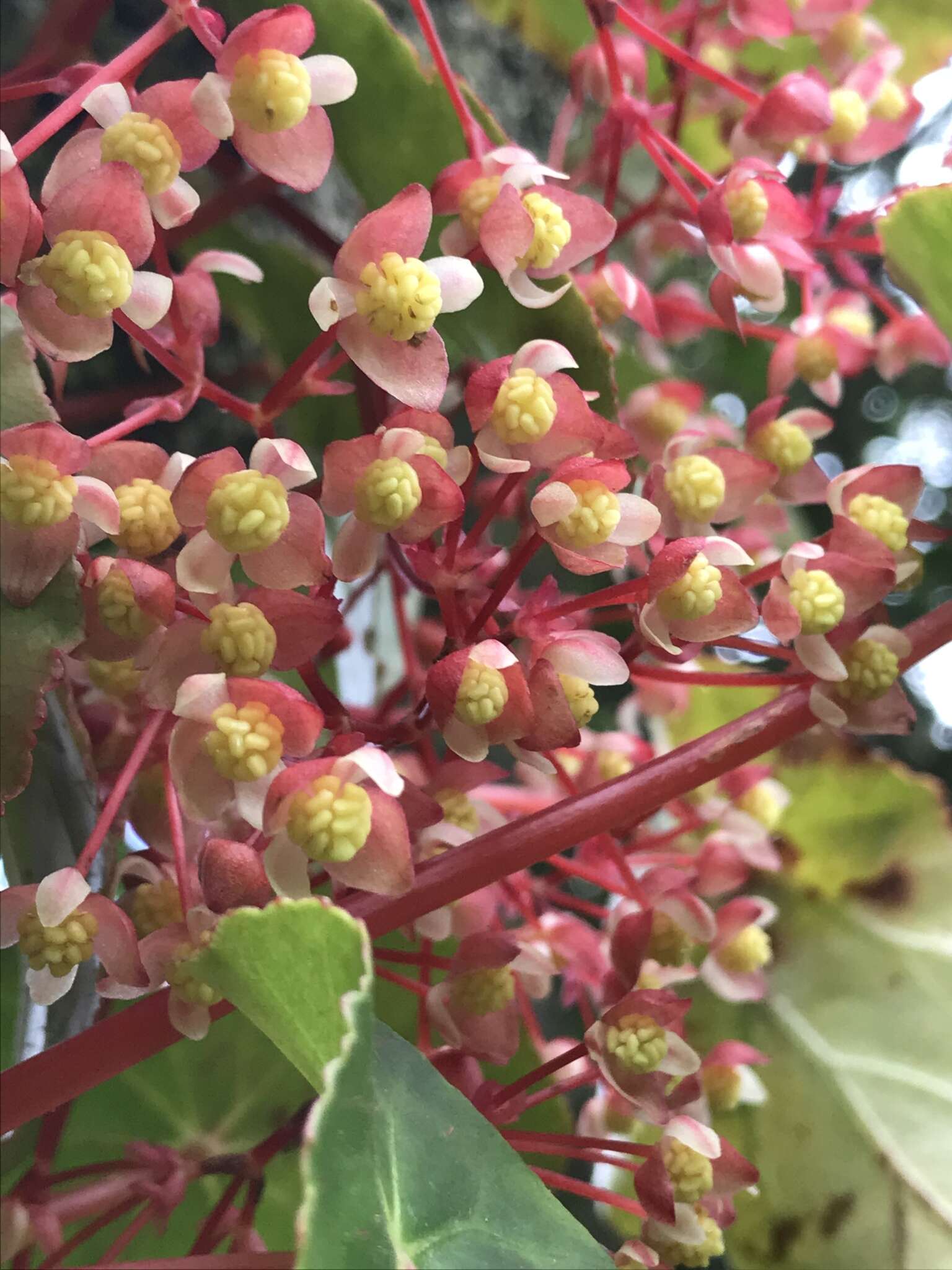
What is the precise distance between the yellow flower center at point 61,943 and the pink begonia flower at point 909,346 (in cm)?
44

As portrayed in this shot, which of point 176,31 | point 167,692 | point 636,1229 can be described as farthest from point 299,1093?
point 176,31

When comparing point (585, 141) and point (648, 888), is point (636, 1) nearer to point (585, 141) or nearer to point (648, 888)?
point (585, 141)

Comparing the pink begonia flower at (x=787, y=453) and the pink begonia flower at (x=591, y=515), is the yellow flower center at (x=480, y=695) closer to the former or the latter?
the pink begonia flower at (x=591, y=515)

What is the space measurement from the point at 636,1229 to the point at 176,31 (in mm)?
472

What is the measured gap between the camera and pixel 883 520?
42 centimetres

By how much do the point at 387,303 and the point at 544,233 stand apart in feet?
0.24

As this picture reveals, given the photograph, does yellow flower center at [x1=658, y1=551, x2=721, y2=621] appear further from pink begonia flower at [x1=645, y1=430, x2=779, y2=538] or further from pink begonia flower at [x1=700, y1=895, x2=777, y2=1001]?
pink begonia flower at [x1=700, y1=895, x2=777, y2=1001]

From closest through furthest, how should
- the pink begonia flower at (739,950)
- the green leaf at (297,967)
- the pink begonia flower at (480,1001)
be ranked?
1. the green leaf at (297,967)
2. the pink begonia flower at (480,1001)
3. the pink begonia flower at (739,950)

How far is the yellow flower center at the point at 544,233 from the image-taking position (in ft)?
1.25

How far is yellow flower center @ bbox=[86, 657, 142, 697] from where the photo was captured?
39 centimetres

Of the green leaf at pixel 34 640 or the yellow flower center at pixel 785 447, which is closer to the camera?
the green leaf at pixel 34 640

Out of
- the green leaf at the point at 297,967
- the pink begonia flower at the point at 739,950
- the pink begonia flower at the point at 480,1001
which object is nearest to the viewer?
the green leaf at the point at 297,967

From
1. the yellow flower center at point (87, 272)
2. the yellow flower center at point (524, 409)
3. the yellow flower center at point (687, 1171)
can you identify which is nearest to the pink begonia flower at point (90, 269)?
the yellow flower center at point (87, 272)

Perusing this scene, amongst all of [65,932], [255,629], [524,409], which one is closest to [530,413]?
[524,409]
